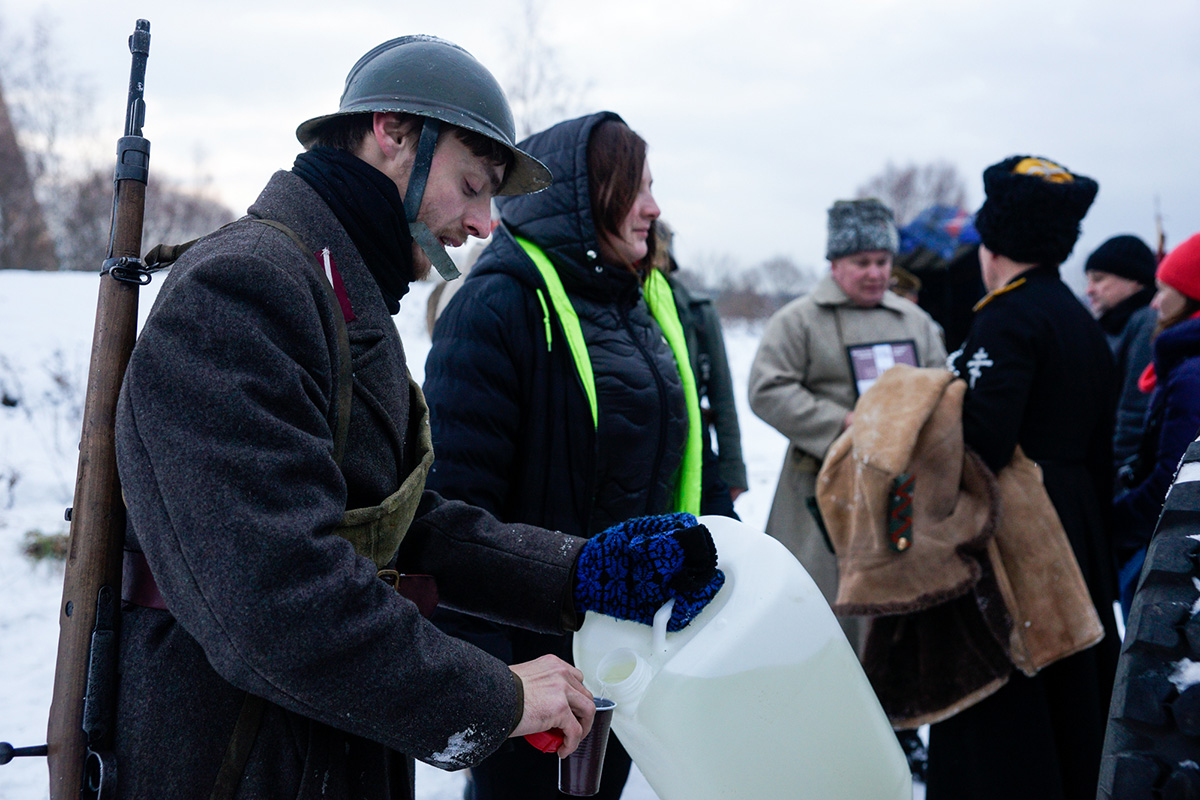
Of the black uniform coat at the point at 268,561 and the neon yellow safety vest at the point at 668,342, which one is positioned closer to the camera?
the black uniform coat at the point at 268,561

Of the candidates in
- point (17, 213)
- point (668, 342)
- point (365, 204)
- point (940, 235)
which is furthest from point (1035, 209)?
point (17, 213)

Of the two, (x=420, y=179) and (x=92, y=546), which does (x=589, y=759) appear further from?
(x=420, y=179)

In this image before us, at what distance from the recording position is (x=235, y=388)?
0.99 meters

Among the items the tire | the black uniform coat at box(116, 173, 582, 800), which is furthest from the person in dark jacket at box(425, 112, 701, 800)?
the tire

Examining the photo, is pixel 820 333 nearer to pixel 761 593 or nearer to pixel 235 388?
pixel 761 593

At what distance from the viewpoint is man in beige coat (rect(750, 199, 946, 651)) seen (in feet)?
11.7

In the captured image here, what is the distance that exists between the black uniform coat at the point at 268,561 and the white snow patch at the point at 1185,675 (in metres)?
0.74

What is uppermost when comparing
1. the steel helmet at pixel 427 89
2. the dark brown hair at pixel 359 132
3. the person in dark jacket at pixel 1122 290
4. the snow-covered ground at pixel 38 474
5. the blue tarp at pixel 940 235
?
the blue tarp at pixel 940 235

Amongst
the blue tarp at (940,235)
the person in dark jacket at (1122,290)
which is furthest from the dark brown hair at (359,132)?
the blue tarp at (940,235)

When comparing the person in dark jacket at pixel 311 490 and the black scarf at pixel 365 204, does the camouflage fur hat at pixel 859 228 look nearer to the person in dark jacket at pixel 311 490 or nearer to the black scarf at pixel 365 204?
the person in dark jacket at pixel 311 490

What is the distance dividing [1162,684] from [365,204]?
3.76ft

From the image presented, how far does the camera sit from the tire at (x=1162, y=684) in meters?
0.90

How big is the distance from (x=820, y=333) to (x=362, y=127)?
2.69 metres

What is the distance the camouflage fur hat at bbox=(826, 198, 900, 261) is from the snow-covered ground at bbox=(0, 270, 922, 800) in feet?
7.41
